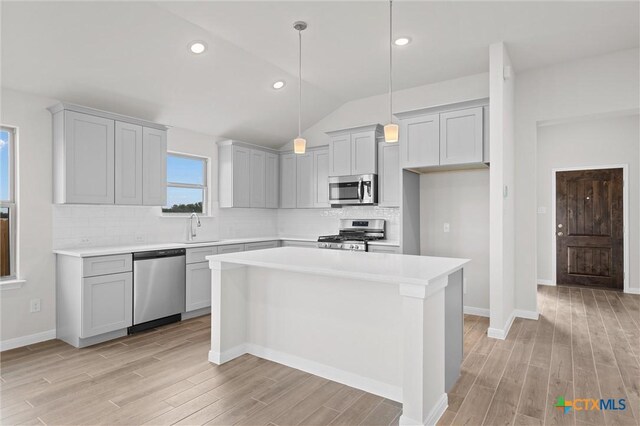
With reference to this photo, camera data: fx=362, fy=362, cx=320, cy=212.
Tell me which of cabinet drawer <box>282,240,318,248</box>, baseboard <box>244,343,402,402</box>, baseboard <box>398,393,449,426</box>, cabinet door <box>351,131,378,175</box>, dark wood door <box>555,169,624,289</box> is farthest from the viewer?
dark wood door <box>555,169,624,289</box>

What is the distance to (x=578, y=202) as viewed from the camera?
625cm

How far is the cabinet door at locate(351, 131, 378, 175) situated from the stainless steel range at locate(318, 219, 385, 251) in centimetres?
83

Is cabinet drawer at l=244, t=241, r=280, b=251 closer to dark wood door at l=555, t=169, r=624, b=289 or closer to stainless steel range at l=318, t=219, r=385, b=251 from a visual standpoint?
stainless steel range at l=318, t=219, r=385, b=251

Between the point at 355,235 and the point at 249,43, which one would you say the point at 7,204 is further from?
the point at 355,235

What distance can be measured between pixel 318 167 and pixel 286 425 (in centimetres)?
422

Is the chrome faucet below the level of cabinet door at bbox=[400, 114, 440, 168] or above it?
below

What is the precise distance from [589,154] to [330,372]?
5.90 m

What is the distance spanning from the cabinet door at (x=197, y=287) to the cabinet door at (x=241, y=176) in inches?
50.1

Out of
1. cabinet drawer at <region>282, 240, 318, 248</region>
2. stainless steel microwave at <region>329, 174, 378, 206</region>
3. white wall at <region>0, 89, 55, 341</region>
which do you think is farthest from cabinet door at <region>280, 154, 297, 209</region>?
white wall at <region>0, 89, 55, 341</region>

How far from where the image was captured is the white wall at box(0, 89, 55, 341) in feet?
11.5

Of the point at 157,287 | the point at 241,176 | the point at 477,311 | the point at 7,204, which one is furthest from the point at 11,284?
the point at 477,311

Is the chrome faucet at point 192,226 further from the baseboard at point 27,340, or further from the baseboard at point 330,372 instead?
the baseboard at point 330,372

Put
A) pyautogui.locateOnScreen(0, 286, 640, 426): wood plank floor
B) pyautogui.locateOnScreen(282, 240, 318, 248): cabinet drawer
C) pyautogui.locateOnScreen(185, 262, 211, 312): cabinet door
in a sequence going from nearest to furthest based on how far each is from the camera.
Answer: pyautogui.locateOnScreen(0, 286, 640, 426): wood plank floor → pyautogui.locateOnScreen(185, 262, 211, 312): cabinet door → pyautogui.locateOnScreen(282, 240, 318, 248): cabinet drawer

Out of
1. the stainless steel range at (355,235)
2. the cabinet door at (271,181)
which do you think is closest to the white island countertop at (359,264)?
the stainless steel range at (355,235)
